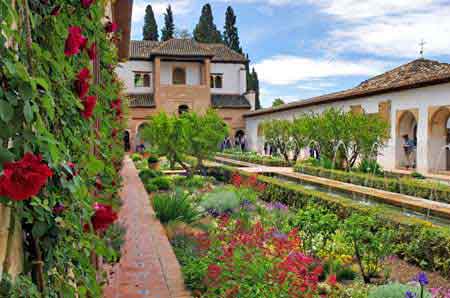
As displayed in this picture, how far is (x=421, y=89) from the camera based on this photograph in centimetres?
1638

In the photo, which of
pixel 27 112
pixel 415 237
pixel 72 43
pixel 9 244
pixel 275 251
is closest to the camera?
pixel 27 112

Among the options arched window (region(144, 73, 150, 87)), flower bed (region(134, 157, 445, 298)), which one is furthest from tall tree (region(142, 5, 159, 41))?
flower bed (region(134, 157, 445, 298))

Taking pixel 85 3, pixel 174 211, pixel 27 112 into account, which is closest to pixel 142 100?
pixel 174 211

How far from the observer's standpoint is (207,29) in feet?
141

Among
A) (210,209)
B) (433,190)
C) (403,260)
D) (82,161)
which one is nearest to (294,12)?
(433,190)

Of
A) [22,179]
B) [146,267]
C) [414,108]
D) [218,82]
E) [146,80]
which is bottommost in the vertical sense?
[146,267]

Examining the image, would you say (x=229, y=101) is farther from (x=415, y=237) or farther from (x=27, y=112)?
(x=27, y=112)

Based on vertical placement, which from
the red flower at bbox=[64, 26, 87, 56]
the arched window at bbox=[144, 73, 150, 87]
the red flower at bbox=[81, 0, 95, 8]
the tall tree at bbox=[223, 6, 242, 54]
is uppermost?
the tall tree at bbox=[223, 6, 242, 54]

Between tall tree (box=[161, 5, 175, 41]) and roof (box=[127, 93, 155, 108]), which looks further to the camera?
tall tree (box=[161, 5, 175, 41])

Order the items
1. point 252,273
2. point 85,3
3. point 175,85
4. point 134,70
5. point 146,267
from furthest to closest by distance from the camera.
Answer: point 134,70, point 175,85, point 146,267, point 252,273, point 85,3

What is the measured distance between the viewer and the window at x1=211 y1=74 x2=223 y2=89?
118 feet

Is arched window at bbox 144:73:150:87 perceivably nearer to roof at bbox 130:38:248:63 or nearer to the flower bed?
roof at bbox 130:38:248:63

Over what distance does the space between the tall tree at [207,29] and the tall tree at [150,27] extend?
12.2 ft

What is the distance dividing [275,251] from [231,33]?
41.7 metres
